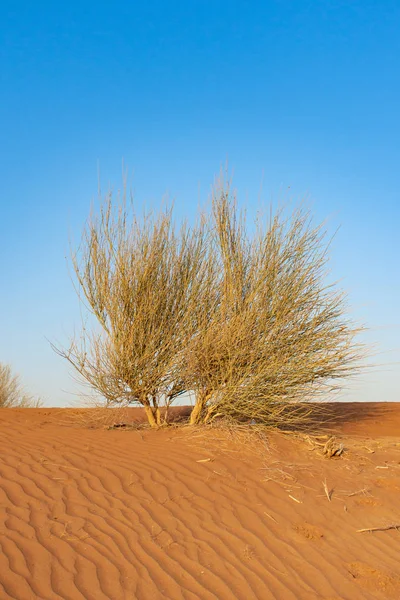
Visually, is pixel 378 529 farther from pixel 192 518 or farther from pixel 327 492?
pixel 192 518

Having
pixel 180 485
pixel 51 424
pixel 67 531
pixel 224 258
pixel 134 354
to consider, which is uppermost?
pixel 224 258

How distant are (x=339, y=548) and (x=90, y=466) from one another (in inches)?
123

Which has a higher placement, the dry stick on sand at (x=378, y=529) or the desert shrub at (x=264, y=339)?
the desert shrub at (x=264, y=339)

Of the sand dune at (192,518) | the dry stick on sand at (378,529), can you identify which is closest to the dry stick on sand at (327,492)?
the sand dune at (192,518)

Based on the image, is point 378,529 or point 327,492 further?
point 327,492

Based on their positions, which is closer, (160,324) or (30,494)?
(30,494)

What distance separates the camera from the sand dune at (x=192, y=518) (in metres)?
4.86

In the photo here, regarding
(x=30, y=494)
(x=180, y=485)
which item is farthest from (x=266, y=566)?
(x=30, y=494)

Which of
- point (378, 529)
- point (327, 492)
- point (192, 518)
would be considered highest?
point (327, 492)

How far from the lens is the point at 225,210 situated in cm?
1059

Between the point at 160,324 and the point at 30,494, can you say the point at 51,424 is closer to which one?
the point at 160,324

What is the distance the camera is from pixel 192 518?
6039 mm

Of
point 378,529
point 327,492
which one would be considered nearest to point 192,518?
point 327,492

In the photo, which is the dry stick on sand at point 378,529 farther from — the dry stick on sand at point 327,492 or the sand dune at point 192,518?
the dry stick on sand at point 327,492
